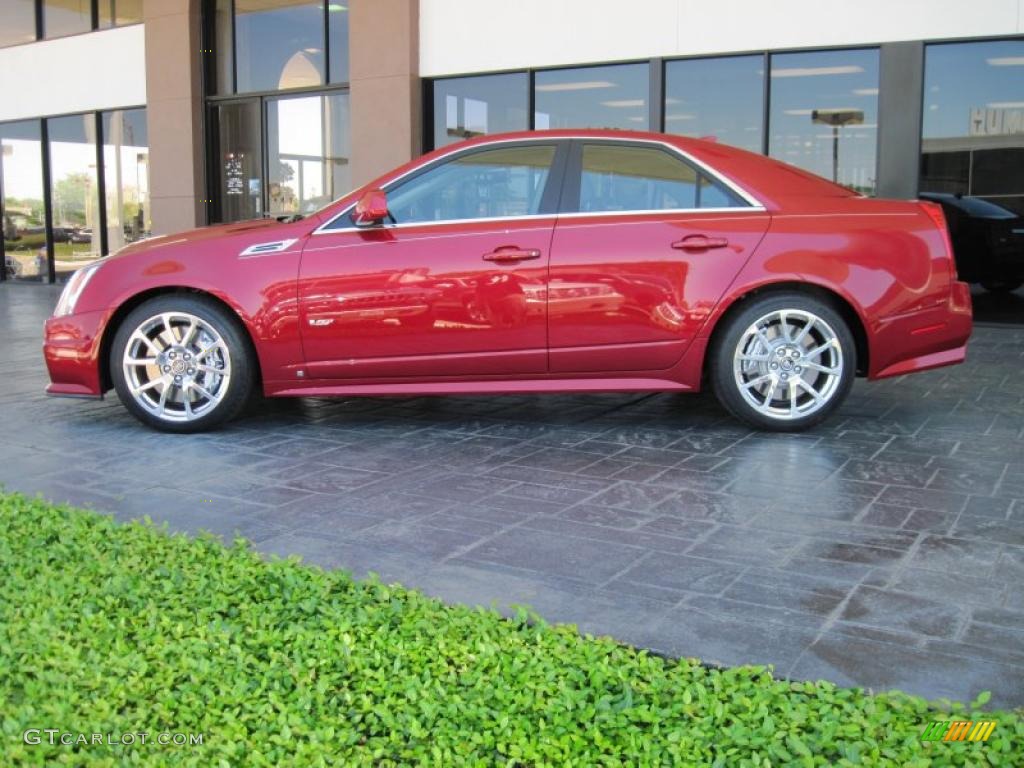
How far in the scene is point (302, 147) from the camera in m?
15.0

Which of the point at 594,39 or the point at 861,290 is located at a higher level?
the point at 594,39

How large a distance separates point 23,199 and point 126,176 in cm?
298

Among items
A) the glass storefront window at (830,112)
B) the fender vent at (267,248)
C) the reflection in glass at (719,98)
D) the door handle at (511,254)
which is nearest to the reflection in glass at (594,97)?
the reflection in glass at (719,98)

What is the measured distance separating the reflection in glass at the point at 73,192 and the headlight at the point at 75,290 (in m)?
12.5

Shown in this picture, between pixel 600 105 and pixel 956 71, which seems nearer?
pixel 956 71

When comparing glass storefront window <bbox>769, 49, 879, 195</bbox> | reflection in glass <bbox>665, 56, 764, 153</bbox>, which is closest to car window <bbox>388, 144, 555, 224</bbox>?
glass storefront window <bbox>769, 49, 879, 195</bbox>

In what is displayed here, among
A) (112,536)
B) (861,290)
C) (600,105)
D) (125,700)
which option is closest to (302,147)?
(600,105)

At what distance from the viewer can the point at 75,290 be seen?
607cm

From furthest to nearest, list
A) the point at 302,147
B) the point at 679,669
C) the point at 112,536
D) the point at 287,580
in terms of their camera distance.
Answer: the point at 302,147 → the point at 112,536 → the point at 287,580 → the point at 679,669

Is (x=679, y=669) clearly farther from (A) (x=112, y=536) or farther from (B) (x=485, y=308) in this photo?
(B) (x=485, y=308)

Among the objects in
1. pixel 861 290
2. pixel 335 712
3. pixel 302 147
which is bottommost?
pixel 335 712

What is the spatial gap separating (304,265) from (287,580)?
272 centimetres

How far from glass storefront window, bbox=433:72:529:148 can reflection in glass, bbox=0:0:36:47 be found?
8.90 metres

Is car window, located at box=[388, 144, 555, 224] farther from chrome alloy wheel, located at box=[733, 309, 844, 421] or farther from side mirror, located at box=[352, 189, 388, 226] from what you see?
chrome alloy wheel, located at box=[733, 309, 844, 421]
